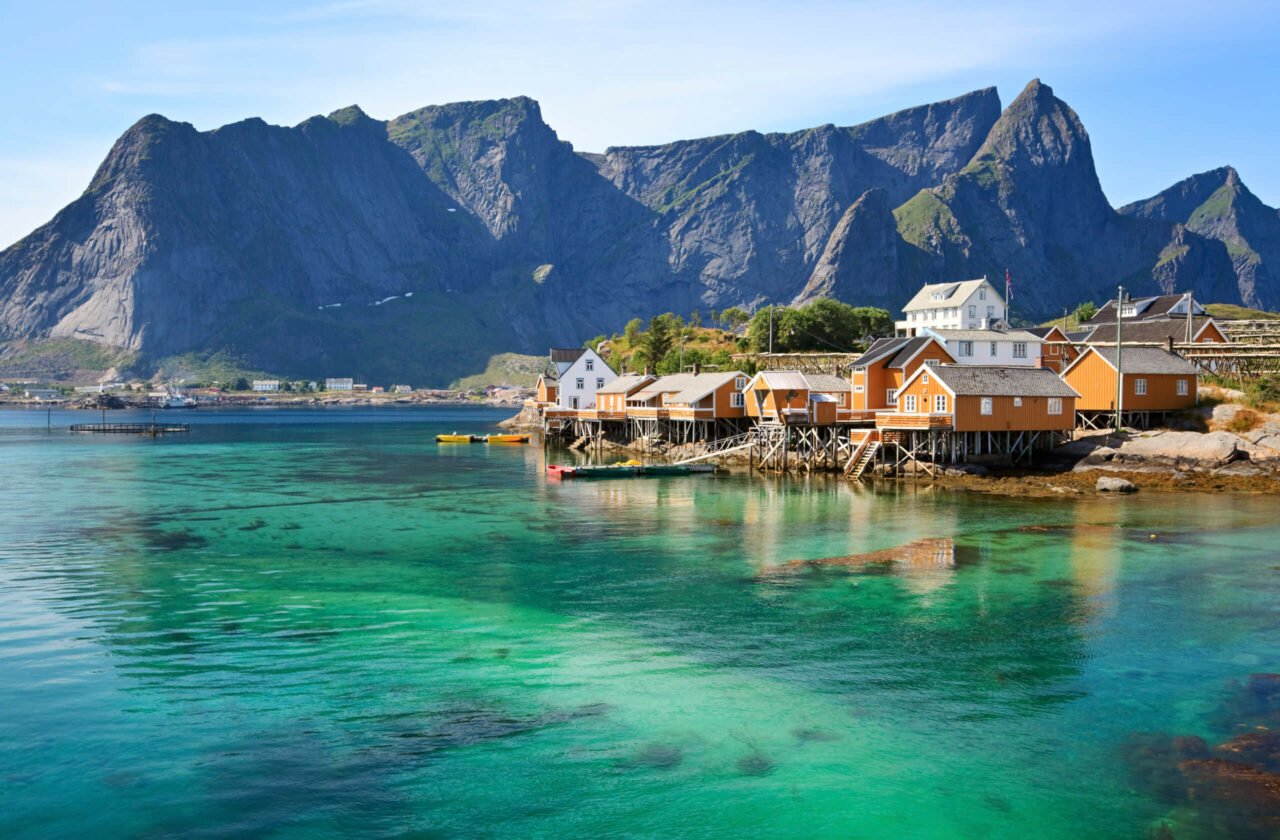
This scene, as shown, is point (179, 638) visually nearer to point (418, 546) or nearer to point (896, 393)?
point (418, 546)

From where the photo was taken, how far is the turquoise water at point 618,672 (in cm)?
1508

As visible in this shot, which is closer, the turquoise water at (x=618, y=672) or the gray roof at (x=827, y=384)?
the turquoise water at (x=618, y=672)

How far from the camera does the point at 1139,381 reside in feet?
210

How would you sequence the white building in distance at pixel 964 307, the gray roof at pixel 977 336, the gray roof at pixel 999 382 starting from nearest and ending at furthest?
the gray roof at pixel 999 382 < the gray roof at pixel 977 336 < the white building in distance at pixel 964 307

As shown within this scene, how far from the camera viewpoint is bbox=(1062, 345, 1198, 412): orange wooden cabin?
64125 millimetres

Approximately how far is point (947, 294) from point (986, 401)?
215 feet

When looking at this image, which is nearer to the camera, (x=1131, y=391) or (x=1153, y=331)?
(x=1131, y=391)

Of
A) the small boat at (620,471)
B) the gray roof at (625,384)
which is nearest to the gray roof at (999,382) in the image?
the small boat at (620,471)

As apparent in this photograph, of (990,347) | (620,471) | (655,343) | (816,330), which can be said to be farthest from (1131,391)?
(655,343)

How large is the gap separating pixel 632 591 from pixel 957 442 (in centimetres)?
3960

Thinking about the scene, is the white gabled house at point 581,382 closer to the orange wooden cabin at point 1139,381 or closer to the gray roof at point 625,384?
the gray roof at point 625,384

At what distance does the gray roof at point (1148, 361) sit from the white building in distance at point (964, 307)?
44.2 metres

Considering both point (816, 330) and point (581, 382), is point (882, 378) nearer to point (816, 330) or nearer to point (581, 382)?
point (816, 330)

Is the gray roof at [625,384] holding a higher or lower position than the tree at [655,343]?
lower
